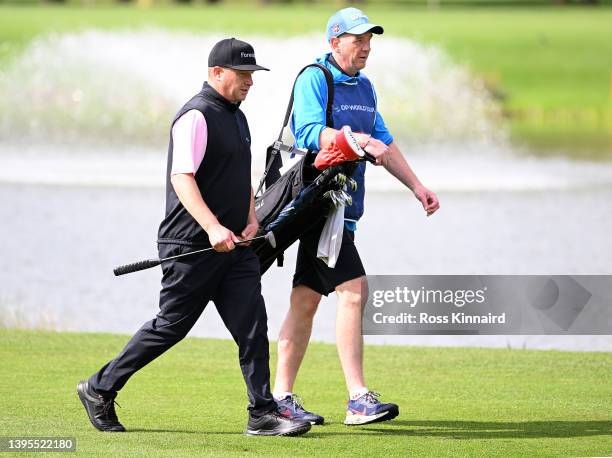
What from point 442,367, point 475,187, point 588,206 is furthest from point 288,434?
point 475,187

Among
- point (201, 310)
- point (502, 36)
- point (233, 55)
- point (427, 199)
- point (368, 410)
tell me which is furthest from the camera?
point (502, 36)

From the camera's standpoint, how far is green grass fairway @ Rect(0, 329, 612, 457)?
6.22 m

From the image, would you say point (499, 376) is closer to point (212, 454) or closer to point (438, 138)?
point (212, 454)

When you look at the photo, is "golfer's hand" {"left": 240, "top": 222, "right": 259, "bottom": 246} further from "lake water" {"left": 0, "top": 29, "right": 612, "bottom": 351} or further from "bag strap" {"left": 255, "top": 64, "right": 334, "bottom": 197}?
"lake water" {"left": 0, "top": 29, "right": 612, "bottom": 351}

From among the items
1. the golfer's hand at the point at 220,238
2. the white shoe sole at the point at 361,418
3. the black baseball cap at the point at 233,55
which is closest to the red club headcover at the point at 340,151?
the black baseball cap at the point at 233,55

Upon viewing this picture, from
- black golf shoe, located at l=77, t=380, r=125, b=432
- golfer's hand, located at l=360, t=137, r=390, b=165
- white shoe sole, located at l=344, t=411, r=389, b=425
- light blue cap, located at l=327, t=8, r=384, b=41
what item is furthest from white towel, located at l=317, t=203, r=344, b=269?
black golf shoe, located at l=77, t=380, r=125, b=432

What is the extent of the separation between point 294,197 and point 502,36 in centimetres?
5063

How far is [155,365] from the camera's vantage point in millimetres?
8367

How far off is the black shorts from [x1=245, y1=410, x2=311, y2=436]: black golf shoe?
0.78m

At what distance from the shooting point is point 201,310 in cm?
630

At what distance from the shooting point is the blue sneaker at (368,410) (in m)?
6.70

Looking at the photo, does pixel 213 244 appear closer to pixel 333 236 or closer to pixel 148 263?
pixel 148 263

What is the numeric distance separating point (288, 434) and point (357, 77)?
1.79m

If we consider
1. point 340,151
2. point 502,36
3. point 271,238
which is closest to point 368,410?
point 271,238
